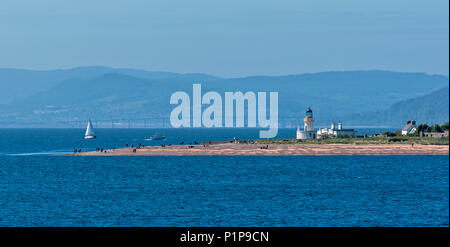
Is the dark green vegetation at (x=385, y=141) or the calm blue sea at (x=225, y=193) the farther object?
the dark green vegetation at (x=385, y=141)

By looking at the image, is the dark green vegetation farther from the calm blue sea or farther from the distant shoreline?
the calm blue sea

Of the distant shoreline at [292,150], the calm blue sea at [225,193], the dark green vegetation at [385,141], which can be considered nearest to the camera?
the calm blue sea at [225,193]

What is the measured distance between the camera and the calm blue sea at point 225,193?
5856 cm

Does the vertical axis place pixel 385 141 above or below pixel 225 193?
above

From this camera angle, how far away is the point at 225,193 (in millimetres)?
79750

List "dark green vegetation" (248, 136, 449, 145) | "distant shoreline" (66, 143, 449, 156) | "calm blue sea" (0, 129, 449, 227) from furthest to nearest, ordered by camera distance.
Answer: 1. "dark green vegetation" (248, 136, 449, 145)
2. "distant shoreline" (66, 143, 449, 156)
3. "calm blue sea" (0, 129, 449, 227)

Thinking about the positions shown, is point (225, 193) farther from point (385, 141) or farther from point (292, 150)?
point (385, 141)

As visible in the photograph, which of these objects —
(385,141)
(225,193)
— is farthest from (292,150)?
(225,193)

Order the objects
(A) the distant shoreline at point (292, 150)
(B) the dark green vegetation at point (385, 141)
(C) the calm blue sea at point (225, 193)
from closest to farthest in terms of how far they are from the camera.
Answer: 1. (C) the calm blue sea at point (225, 193)
2. (A) the distant shoreline at point (292, 150)
3. (B) the dark green vegetation at point (385, 141)

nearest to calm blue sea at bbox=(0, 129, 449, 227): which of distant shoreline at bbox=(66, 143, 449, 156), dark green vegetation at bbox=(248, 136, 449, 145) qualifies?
distant shoreline at bbox=(66, 143, 449, 156)

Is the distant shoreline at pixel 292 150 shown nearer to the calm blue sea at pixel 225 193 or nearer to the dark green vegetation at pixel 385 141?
the dark green vegetation at pixel 385 141

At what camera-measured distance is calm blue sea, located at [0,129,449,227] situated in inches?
2306

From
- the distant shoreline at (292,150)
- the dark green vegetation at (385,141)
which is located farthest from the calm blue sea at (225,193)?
the dark green vegetation at (385,141)
